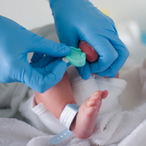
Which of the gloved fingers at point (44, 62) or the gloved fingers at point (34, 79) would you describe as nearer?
the gloved fingers at point (34, 79)

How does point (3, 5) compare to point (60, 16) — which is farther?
point (3, 5)

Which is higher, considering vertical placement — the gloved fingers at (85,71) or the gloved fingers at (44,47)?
the gloved fingers at (44,47)

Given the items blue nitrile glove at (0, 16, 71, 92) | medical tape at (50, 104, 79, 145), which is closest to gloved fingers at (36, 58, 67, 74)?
blue nitrile glove at (0, 16, 71, 92)

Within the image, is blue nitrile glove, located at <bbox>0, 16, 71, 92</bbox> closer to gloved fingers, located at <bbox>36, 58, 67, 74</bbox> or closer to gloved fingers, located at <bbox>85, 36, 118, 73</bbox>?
gloved fingers, located at <bbox>36, 58, 67, 74</bbox>

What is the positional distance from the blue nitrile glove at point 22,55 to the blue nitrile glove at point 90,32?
14 cm

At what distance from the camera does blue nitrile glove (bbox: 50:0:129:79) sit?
26.5 inches

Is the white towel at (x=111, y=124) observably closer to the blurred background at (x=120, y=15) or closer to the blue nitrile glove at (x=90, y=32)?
the blue nitrile glove at (x=90, y=32)

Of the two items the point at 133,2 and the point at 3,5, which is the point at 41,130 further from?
the point at 133,2

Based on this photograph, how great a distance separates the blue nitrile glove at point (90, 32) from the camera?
2.21ft

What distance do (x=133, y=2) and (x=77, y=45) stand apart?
919 mm

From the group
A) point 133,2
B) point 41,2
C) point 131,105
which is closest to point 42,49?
point 131,105

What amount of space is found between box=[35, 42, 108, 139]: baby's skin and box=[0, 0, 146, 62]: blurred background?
60cm

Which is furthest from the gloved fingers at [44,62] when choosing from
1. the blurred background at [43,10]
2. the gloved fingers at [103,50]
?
the blurred background at [43,10]

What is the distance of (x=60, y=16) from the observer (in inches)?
28.8
